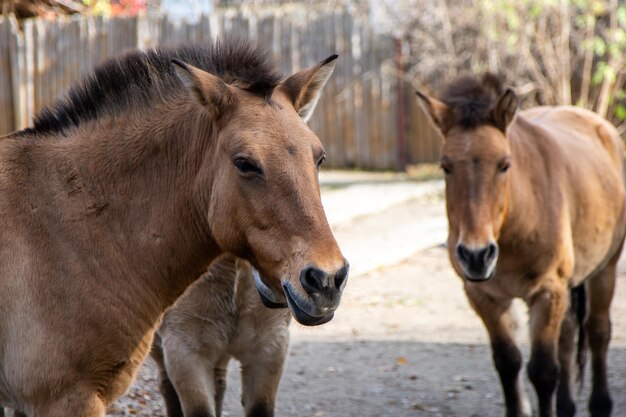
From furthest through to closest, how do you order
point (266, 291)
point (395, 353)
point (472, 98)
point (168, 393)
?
point (395, 353) < point (472, 98) < point (168, 393) < point (266, 291)

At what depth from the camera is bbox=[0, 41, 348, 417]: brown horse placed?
126 inches

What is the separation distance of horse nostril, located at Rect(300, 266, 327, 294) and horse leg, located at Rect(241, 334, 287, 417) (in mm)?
1406

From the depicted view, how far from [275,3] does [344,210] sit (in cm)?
1227

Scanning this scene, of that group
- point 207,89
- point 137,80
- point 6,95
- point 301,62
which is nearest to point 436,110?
point 137,80

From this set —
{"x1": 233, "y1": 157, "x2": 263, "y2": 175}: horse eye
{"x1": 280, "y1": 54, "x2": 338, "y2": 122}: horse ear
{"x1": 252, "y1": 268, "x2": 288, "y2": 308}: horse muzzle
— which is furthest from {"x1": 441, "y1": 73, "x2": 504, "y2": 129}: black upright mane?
{"x1": 233, "y1": 157, "x2": 263, "y2": 175}: horse eye

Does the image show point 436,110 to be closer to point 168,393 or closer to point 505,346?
point 505,346

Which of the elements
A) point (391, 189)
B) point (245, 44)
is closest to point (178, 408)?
point (245, 44)

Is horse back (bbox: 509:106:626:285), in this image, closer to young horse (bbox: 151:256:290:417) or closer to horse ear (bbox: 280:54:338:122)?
young horse (bbox: 151:256:290:417)

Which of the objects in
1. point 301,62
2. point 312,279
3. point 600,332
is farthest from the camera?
point 301,62

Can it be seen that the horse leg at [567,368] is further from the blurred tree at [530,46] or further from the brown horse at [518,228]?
the blurred tree at [530,46]

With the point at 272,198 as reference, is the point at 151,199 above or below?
below

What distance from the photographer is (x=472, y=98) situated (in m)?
5.63

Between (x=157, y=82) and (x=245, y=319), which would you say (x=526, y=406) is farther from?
(x=157, y=82)

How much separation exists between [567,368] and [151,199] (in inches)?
142
